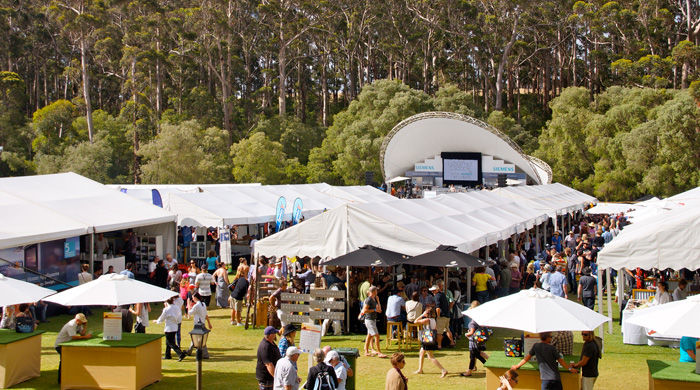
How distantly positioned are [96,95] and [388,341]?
66.4m

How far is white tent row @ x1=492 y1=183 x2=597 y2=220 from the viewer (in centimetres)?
2647

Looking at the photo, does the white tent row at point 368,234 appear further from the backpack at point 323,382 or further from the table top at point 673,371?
the backpack at point 323,382

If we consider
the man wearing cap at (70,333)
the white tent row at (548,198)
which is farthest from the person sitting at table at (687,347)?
the white tent row at (548,198)

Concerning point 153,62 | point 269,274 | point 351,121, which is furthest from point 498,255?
point 153,62

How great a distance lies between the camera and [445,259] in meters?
12.6

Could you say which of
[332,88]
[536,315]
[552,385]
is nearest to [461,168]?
[332,88]

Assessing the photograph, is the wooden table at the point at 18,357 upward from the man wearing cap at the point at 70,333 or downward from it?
downward

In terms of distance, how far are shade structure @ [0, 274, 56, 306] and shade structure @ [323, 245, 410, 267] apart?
493 cm

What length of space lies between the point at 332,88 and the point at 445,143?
3039 centimetres

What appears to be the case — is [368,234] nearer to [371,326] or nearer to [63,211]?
[371,326]

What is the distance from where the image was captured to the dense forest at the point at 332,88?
43750 millimetres

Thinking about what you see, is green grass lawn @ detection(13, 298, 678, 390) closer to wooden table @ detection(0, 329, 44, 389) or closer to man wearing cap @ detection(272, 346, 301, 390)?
wooden table @ detection(0, 329, 44, 389)

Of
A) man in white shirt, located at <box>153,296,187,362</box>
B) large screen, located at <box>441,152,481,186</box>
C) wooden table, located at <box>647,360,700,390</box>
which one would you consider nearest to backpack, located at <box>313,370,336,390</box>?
wooden table, located at <box>647,360,700,390</box>

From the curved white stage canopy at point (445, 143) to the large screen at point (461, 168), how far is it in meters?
0.48
